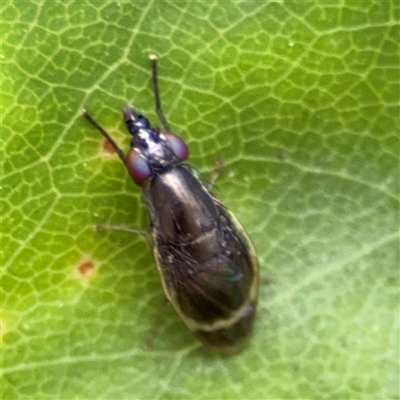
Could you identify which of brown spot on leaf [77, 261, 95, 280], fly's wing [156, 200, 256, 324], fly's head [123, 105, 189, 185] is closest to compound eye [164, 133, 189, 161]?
fly's head [123, 105, 189, 185]

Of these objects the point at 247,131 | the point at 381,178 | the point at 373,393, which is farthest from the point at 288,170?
the point at 373,393

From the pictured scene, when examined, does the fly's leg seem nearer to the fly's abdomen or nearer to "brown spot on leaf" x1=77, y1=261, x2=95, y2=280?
the fly's abdomen

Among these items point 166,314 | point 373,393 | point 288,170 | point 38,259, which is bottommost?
point 373,393

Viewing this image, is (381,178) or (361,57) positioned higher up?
(361,57)

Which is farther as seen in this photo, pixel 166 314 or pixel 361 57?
pixel 166 314

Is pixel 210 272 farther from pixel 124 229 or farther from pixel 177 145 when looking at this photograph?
pixel 177 145

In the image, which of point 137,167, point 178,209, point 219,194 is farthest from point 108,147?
point 219,194

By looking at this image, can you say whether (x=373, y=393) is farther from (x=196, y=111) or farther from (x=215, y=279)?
(x=196, y=111)
